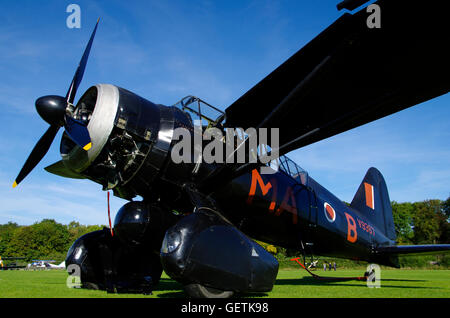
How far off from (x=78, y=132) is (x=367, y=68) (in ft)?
16.4

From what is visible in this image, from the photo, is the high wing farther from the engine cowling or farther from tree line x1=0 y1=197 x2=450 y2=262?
tree line x1=0 y1=197 x2=450 y2=262

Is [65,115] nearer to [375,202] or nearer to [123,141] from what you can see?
[123,141]

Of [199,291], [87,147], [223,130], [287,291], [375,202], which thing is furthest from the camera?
[375,202]

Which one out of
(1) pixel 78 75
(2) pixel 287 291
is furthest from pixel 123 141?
(2) pixel 287 291

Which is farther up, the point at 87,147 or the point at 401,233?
the point at 87,147

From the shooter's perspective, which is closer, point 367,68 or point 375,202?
point 367,68

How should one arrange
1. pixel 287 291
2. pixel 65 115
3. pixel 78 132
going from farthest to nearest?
pixel 287 291, pixel 65 115, pixel 78 132

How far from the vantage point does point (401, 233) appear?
70438 millimetres

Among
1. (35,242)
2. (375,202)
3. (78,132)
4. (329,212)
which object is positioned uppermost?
(78,132)

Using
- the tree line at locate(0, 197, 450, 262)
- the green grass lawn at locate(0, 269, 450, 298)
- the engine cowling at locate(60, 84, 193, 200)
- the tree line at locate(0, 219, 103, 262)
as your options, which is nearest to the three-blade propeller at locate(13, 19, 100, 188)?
the engine cowling at locate(60, 84, 193, 200)

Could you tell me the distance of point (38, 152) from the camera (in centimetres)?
638

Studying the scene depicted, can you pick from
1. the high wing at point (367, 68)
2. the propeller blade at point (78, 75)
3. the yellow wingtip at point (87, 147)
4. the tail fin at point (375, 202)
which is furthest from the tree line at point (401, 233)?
the high wing at point (367, 68)

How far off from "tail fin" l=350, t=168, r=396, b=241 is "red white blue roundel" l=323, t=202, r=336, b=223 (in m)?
4.14
